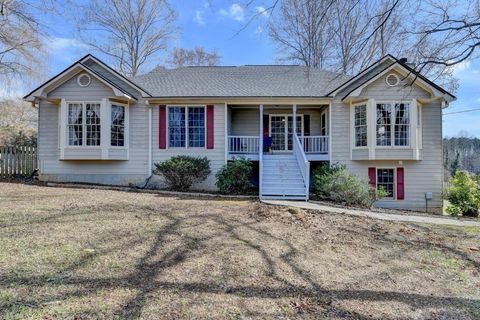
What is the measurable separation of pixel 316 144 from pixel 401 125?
3531mm

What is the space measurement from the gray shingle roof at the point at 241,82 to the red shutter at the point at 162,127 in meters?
0.71

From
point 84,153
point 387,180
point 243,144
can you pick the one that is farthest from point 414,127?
point 84,153

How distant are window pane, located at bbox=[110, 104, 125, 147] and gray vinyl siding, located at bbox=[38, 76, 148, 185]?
0.33m

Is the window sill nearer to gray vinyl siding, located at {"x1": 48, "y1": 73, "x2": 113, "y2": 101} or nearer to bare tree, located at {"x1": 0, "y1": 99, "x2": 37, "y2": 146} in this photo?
gray vinyl siding, located at {"x1": 48, "y1": 73, "x2": 113, "y2": 101}

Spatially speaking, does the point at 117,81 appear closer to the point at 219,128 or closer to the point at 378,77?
the point at 219,128

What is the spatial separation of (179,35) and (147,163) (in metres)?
21.3

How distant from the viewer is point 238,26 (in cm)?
602

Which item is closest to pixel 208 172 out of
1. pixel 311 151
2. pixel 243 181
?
pixel 243 181

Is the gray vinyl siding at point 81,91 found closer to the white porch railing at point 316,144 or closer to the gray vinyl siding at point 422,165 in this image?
the white porch railing at point 316,144

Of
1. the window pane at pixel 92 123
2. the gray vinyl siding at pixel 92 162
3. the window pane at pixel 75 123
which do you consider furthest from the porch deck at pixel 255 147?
the window pane at pixel 75 123

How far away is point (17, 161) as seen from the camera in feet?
47.7

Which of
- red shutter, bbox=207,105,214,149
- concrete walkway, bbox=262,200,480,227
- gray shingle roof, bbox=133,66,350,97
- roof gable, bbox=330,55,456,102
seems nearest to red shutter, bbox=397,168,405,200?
roof gable, bbox=330,55,456,102

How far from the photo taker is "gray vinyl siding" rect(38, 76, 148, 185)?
13711 mm

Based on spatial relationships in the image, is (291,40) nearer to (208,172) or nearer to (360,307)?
(208,172)
